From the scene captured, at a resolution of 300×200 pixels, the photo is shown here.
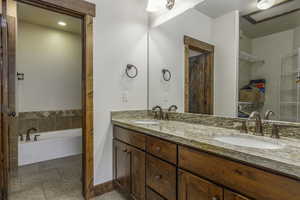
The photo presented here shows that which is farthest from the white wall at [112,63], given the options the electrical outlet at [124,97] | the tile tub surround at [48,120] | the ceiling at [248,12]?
the tile tub surround at [48,120]

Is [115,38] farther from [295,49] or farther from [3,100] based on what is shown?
[295,49]

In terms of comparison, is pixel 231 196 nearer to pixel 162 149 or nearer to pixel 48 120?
pixel 162 149

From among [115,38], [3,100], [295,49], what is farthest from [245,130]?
[3,100]

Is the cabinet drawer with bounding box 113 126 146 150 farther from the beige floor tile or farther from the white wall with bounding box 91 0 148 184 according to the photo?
the beige floor tile

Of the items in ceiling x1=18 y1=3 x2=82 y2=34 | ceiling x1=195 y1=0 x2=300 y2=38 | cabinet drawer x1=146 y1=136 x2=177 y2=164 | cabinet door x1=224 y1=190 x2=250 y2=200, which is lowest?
cabinet door x1=224 y1=190 x2=250 y2=200

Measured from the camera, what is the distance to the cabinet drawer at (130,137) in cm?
153

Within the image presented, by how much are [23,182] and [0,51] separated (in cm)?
162

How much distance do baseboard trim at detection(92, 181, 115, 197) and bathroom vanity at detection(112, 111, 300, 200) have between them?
0.25 m

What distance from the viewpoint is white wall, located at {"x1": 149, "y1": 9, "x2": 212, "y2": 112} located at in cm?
179

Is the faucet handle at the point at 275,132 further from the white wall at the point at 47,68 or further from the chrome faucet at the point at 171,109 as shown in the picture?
the white wall at the point at 47,68

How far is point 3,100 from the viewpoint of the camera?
155 centimetres

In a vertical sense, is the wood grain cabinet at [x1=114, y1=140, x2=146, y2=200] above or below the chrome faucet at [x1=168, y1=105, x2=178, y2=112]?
below

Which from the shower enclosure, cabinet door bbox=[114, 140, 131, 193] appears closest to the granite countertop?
the shower enclosure

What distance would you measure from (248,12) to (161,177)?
151 centimetres
